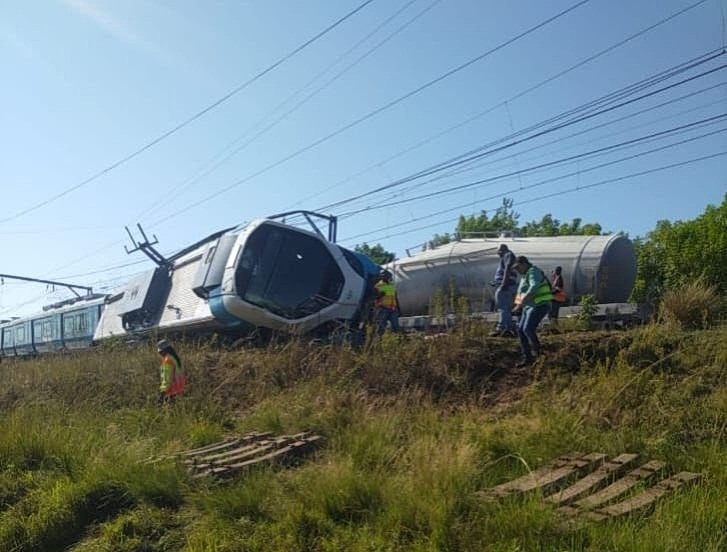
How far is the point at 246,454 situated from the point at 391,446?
4.57 feet

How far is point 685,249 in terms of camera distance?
3281cm

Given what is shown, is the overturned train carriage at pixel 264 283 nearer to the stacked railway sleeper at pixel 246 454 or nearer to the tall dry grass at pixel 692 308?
the stacked railway sleeper at pixel 246 454

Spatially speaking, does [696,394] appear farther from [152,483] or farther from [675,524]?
[152,483]

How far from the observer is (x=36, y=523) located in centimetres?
579

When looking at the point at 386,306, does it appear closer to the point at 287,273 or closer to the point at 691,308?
the point at 287,273

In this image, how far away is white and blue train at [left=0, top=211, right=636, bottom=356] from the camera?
13414mm

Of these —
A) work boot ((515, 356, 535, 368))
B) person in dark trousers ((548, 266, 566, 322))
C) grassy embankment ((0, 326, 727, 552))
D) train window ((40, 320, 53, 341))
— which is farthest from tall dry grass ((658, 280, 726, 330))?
train window ((40, 320, 53, 341))

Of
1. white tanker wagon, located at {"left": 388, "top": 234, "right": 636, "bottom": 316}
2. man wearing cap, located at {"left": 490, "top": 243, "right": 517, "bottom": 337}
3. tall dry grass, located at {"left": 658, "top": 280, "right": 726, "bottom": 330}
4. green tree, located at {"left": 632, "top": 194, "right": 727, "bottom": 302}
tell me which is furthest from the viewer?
green tree, located at {"left": 632, "top": 194, "right": 727, "bottom": 302}

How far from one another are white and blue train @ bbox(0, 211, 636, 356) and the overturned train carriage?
21 millimetres

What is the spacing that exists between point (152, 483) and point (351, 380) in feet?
11.6

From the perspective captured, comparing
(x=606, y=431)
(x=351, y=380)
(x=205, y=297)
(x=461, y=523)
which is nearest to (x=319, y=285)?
(x=205, y=297)

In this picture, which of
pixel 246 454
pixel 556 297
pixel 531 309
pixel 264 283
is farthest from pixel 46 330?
pixel 246 454

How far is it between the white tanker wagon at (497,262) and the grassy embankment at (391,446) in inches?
205

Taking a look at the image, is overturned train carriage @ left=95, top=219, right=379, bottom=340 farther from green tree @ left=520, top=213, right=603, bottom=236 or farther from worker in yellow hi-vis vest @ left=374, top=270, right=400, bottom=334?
green tree @ left=520, top=213, right=603, bottom=236
